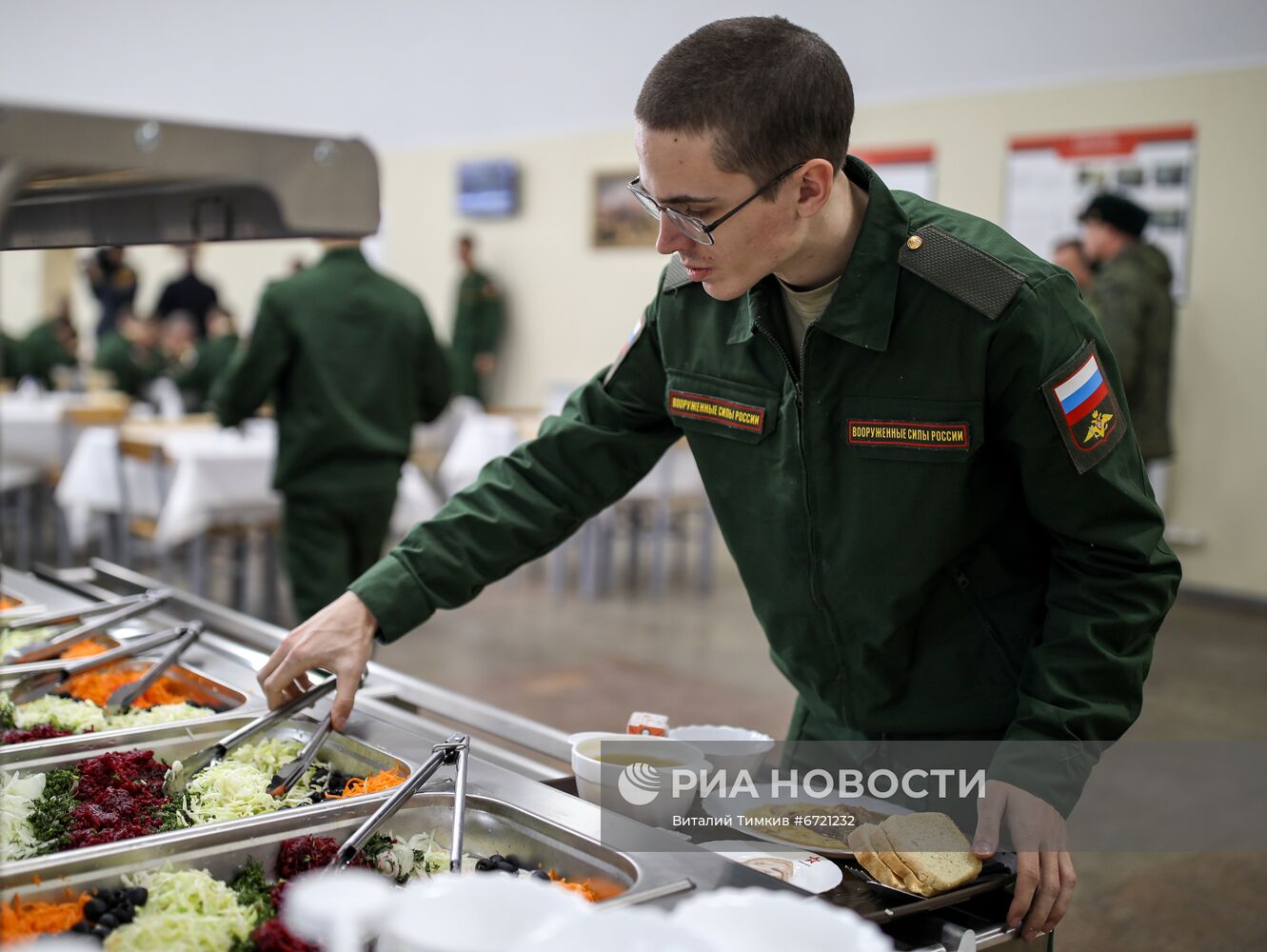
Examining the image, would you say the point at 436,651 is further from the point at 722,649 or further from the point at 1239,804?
the point at 1239,804

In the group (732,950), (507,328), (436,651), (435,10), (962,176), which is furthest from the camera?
(507,328)

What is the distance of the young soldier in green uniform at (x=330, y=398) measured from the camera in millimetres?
3887

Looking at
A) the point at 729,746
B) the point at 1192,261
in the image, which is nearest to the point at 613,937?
the point at 729,746

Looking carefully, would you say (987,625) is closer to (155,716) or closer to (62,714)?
(155,716)

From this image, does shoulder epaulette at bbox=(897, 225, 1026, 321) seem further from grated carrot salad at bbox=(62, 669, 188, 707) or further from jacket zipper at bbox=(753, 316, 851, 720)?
grated carrot salad at bbox=(62, 669, 188, 707)

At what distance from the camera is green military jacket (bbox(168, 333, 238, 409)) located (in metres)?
7.00

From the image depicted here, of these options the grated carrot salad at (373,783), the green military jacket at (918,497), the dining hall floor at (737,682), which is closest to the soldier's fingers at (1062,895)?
the green military jacket at (918,497)

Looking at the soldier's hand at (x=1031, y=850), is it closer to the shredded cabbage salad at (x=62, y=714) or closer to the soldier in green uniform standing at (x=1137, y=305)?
the shredded cabbage salad at (x=62, y=714)

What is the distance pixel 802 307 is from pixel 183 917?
89 cm

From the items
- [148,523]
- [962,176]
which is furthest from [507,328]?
[148,523]

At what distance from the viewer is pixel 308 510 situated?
156 inches

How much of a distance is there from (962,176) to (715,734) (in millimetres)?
6629

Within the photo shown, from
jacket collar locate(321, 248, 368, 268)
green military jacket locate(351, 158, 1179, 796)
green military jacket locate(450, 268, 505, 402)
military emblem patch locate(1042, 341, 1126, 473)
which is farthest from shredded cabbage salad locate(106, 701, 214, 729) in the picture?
green military jacket locate(450, 268, 505, 402)

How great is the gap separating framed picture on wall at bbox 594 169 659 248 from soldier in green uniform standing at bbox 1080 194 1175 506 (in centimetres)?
395
